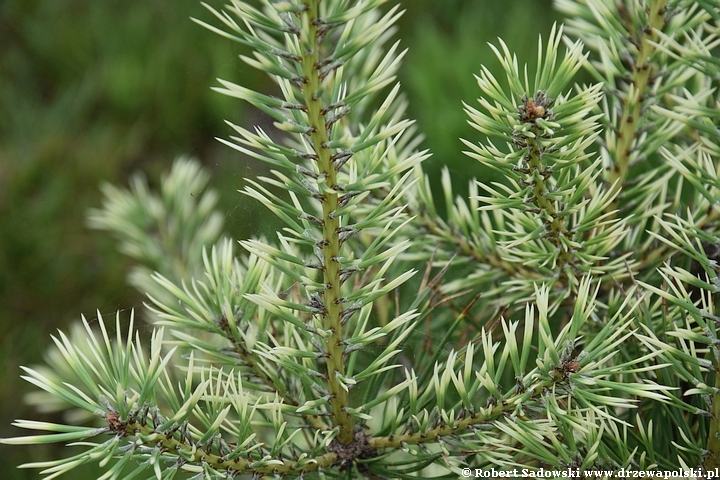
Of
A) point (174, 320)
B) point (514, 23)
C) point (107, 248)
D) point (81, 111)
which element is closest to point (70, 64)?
point (81, 111)

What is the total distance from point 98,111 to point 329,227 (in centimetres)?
100

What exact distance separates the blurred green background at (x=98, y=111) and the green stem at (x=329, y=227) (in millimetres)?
470

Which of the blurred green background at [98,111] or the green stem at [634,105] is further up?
the blurred green background at [98,111]

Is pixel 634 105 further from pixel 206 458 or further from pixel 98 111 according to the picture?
pixel 98 111

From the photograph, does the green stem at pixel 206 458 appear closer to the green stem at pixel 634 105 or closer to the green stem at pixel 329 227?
the green stem at pixel 329 227

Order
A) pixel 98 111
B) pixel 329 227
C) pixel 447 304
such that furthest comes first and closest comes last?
pixel 98 111
pixel 447 304
pixel 329 227

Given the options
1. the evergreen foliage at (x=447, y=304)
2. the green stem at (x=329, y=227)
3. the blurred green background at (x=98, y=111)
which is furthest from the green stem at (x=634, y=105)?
the blurred green background at (x=98, y=111)

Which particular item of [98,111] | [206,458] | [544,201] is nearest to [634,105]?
[544,201]

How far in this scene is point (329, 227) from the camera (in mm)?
229

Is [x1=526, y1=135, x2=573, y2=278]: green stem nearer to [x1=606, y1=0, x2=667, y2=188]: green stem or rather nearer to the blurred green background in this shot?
[x1=606, y1=0, x2=667, y2=188]: green stem

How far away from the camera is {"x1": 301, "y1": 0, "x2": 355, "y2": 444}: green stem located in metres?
0.20

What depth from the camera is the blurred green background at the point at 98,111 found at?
0.84 meters

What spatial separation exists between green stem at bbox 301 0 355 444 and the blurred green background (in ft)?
1.54

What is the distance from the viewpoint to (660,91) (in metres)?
0.31
